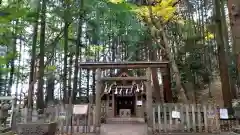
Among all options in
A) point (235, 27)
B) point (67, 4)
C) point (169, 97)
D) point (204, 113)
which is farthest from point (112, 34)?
point (235, 27)

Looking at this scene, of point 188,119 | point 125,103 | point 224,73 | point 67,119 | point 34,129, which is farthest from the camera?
point 125,103

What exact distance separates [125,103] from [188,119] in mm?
5169

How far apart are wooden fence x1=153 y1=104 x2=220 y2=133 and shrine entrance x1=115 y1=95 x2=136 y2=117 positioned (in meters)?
4.22

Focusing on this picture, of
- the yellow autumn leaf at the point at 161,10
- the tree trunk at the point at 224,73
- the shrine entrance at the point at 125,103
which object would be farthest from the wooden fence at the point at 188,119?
the yellow autumn leaf at the point at 161,10

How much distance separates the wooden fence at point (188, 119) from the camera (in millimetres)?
9578

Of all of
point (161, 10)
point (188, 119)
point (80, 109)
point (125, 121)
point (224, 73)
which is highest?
point (161, 10)

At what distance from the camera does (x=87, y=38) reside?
22.0 meters

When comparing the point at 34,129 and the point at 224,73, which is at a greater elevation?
the point at 224,73

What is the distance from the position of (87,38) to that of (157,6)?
10636mm

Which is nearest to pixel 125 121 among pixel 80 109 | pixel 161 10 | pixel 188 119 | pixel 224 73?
pixel 80 109

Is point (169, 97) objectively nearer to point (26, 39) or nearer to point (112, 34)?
point (112, 34)

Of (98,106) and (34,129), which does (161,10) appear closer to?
(98,106)

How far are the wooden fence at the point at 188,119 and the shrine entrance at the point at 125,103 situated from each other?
422 centimetres

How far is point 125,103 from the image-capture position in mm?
14250
